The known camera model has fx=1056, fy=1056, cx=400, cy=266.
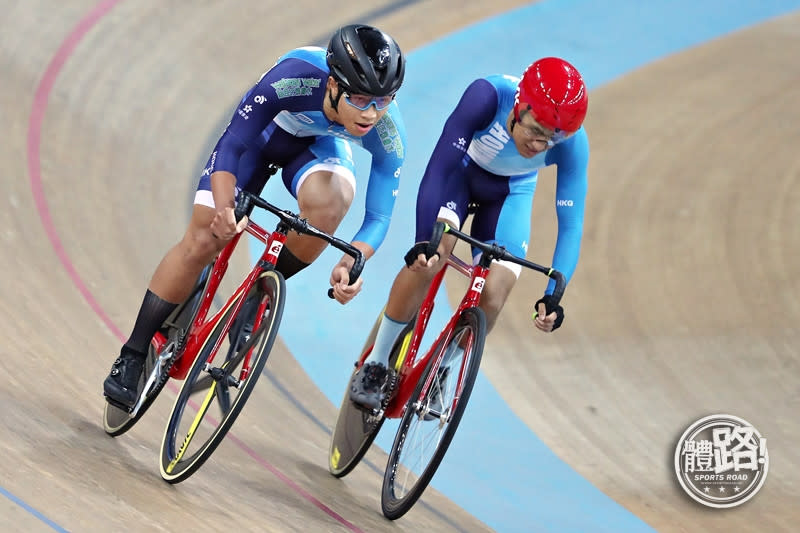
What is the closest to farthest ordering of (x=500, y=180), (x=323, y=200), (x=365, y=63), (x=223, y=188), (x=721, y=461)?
(x=365, y=63), (x=223, y=188), (x=323, y=200), (x=500, y=180), (x=721, y=461)

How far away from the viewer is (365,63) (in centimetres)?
291

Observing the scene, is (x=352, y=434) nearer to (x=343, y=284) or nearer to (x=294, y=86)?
(x=343, y=284)

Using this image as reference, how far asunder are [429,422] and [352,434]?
57cm

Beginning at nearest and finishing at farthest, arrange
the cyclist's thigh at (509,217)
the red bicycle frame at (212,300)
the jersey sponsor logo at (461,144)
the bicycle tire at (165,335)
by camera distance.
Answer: the red bicycle frame at (212,300) < the bicycle tire at (165,335) < the jersey sponsor logo at (461,144) < the cyclist's thigh at (509,217)

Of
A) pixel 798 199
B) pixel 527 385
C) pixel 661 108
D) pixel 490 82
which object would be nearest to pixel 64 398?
pixel 490 82

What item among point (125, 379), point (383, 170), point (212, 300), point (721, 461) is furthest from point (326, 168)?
point (721, 461)

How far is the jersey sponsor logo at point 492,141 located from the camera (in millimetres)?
3504

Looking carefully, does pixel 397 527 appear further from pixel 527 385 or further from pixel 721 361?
pixel 721 361

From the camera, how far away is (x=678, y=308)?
570cm

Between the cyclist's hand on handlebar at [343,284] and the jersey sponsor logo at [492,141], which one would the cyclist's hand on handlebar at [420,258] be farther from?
the jersey sponsor logo at [492,141]

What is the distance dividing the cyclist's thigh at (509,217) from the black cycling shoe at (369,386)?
1.95ft

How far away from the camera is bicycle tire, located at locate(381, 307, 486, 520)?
9.96ft

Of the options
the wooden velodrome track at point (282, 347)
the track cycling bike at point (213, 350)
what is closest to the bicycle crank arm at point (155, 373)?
the track cycling bike at point (213, 350)

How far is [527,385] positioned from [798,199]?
103 inches
